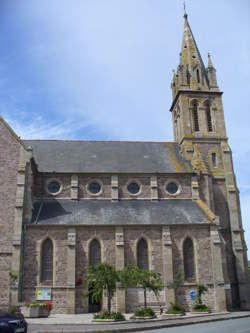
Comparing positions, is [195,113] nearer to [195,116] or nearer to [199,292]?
[195,116]

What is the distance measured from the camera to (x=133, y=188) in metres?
36.1

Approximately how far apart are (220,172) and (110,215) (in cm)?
1379

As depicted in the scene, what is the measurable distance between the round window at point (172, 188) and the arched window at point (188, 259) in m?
6.44

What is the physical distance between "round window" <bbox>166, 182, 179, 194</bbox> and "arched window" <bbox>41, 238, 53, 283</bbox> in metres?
13.0

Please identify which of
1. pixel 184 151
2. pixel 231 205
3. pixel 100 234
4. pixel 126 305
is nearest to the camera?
pixel 126 305

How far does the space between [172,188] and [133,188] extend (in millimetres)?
3956

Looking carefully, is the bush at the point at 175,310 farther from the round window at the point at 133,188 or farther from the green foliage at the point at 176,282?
the round window at the point at 133,188

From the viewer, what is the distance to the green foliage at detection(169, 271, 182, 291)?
28.6 m

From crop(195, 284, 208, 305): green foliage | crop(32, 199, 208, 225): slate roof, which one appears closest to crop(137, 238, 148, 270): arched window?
crop(32, 199, 208, 225): slate roof

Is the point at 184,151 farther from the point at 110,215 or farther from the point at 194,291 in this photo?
the point at 194,291

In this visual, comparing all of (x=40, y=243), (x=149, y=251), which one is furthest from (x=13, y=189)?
(x=149, y=251)

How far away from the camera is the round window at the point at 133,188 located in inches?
1416

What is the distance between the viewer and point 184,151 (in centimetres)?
4009

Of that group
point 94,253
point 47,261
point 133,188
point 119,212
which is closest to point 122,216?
point 119,212
